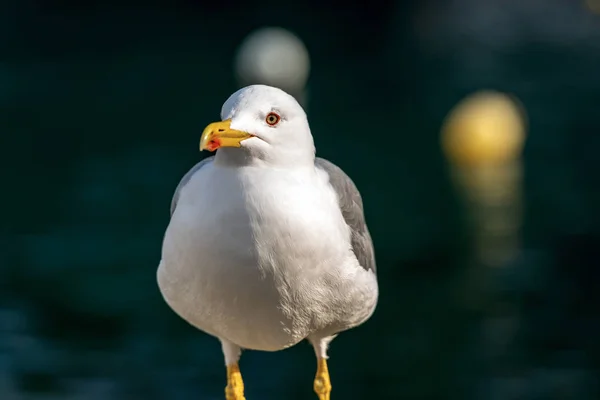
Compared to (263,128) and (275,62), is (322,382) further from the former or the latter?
(275,62)

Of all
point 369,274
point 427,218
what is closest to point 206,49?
point 427,218

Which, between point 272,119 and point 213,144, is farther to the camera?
point 272,119

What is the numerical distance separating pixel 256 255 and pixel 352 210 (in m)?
0.76

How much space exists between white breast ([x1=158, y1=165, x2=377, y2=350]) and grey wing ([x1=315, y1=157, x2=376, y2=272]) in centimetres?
17

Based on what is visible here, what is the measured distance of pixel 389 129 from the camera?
14375mm

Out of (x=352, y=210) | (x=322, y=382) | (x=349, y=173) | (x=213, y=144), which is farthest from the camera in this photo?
(x=349, y=173)

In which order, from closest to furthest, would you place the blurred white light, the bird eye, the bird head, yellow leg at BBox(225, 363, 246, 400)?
the bird head → the bird eye → yellow leg at BBox(225, 363, 246, 400) → the blurred white light

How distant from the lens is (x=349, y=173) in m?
12.3

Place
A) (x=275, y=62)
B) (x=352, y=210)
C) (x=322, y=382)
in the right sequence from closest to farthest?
1. (x=352, y=210)
2. (x=322, y=382)
3. (x=275, y=62)

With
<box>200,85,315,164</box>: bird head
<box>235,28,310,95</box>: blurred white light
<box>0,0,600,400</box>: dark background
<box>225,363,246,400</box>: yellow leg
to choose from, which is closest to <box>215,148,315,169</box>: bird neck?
<box>200,85,315,164</box>: bird head

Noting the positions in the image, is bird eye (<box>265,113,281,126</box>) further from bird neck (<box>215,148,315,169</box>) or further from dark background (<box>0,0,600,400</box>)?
dark background (<box>0,0,600,400</box>)

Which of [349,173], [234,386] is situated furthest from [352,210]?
[349,173]

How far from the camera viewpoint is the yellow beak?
11.8 ft

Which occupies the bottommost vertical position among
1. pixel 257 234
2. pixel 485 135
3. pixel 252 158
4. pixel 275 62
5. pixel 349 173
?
pixel 349 173
